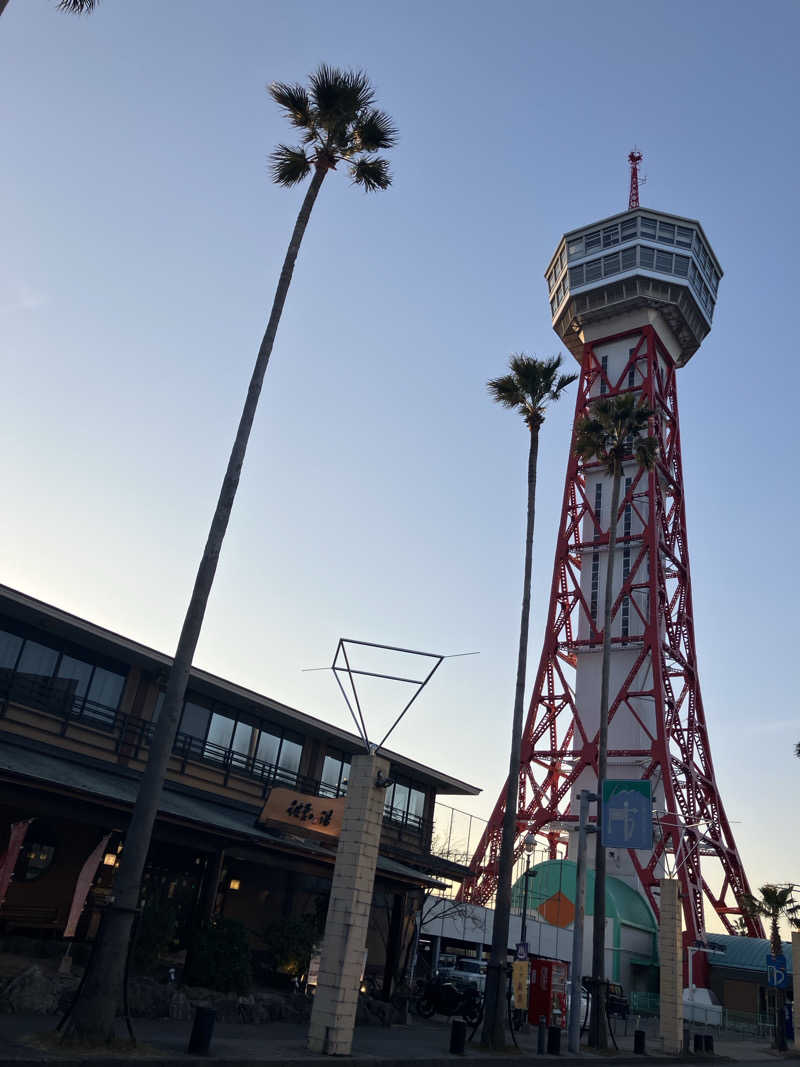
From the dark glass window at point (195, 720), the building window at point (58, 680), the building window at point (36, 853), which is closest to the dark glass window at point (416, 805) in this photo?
the dark glass window at point (195, 720)

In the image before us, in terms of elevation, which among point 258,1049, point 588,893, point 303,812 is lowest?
point 258,1049

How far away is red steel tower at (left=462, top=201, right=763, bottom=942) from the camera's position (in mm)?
61750

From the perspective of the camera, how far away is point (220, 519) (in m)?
18.0

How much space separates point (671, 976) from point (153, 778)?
2287 centimetres

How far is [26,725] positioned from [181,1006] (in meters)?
8.32

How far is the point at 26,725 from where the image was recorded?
23344 millimetres

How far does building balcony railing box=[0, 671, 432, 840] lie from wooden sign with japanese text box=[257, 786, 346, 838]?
3606mm

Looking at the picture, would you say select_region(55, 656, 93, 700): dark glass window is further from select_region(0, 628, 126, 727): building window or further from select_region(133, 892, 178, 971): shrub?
select_region(133, 892, 178, 971): shrub

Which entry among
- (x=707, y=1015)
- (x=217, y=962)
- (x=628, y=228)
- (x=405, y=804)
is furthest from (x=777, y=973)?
(x=628, y=228)

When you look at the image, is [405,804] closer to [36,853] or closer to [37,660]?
[36,853]

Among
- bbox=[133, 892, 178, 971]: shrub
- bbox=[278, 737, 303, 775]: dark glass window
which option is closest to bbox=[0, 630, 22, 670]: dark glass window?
bbox=[133, 892, 178, 971]: shrub

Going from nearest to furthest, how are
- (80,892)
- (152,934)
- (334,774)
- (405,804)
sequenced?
(80,892) < (152,934) < (334,774) < (405,804)

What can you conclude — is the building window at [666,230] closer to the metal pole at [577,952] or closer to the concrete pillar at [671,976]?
the concrete pillar at [671,976]

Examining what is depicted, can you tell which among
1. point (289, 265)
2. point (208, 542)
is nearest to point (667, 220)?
point (289, 265)
